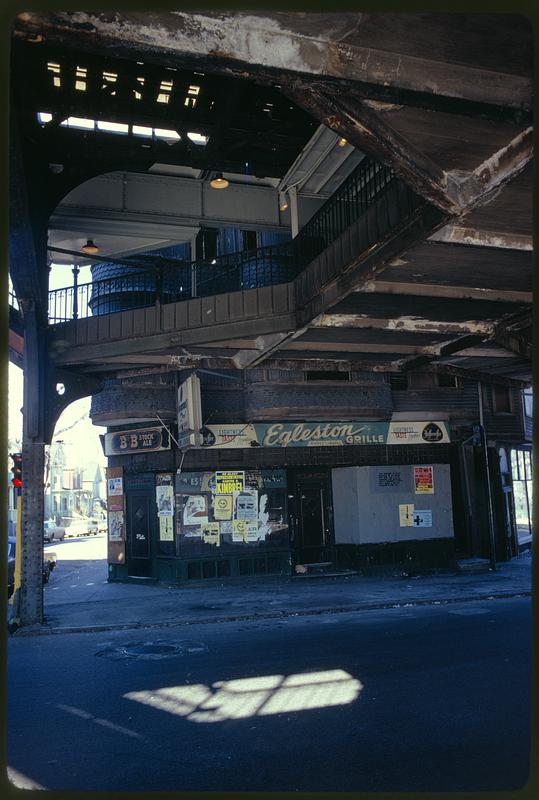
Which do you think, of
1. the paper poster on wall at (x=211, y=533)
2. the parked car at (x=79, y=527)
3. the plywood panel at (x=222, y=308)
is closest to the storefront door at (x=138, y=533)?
the paper poster on wall at (x=211, y=533)

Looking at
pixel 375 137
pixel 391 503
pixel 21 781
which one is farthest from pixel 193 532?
pixel 375 137

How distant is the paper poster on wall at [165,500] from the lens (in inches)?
682

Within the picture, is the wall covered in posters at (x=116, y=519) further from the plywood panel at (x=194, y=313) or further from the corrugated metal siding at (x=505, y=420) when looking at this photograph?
the corrugated metal siding at (x=505, y=420)

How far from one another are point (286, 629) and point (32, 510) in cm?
574

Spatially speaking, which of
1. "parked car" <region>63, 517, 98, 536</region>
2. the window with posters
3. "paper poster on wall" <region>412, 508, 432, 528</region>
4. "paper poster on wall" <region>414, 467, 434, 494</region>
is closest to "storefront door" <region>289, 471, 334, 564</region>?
the window with posters

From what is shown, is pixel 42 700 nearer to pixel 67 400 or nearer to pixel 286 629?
pixel 286 629

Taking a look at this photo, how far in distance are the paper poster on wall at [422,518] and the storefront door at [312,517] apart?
255cm

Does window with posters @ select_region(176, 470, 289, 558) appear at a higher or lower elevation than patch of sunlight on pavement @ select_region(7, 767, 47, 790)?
higher

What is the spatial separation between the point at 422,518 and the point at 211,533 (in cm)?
642

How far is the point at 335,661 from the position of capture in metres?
9.14

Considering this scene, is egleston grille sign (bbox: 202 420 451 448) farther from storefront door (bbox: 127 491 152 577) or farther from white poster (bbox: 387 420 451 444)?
storefront door (bbox: 127 491 152 577)

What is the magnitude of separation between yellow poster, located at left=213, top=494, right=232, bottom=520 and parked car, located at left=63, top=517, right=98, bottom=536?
3221 cm

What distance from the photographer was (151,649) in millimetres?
10609

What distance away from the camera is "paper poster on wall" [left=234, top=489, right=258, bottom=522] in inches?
698
